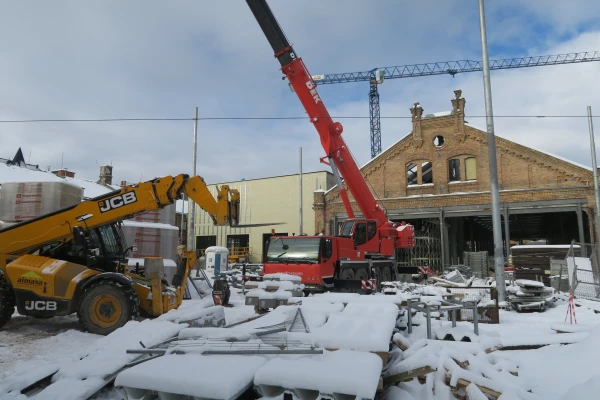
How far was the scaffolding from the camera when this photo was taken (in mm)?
26556

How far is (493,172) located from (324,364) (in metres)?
10.4

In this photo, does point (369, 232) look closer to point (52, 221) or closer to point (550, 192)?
point (52, 221)

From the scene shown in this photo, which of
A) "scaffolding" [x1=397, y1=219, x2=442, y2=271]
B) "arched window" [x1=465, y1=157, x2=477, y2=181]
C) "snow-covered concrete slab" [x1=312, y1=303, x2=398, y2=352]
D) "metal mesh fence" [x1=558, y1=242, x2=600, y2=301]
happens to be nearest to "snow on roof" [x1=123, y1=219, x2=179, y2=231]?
"snow-covered concrete slab" [x1=312, y1=303, x2=398, y2=352]

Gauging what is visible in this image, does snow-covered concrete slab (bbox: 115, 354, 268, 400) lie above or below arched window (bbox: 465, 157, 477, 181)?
below

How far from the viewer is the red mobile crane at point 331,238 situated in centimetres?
1196

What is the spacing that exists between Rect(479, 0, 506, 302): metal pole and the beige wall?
2369 cm

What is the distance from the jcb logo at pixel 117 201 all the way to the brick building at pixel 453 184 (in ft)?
66.3

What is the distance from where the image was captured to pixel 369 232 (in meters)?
15.0

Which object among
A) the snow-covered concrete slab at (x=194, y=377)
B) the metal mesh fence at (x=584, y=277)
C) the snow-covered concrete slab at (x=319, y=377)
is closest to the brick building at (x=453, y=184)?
the metal mesh fence at (x=584, y=277)

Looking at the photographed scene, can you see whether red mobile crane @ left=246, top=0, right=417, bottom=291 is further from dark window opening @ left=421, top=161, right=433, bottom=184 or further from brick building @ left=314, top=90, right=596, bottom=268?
dark window opening @ left=421, top=161, right=433, bottom=184

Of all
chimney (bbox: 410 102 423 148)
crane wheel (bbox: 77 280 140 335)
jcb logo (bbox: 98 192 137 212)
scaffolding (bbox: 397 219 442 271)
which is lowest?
crane wheel (bbox: 77 280 140 335)

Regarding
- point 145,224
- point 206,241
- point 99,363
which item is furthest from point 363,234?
point 206,241

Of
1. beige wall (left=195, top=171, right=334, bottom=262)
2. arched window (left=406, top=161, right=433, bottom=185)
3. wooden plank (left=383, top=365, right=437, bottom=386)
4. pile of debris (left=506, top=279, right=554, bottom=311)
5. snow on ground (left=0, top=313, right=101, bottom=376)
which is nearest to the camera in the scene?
wooden plank (left=383, top=365, right=437, bottom=386)

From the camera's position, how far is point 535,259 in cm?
1773
